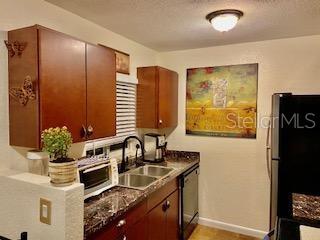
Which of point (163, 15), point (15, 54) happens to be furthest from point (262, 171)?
point (15, 54)

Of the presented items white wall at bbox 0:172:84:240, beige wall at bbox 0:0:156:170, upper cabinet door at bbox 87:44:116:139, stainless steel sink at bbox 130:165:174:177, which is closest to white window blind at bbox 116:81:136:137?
stainless steel sink at bbox 130:165:174:177

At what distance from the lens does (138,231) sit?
191 cm

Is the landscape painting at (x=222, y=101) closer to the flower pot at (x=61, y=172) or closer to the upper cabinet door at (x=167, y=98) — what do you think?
the upper cabinet door at (x=167, y=98)

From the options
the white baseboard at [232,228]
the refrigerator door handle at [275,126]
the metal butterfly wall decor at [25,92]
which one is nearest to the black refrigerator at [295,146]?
the refrigerator door handle at [275,126]

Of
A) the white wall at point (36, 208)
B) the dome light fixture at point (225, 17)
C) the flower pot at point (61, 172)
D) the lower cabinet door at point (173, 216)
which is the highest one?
the dome light fixture at point (225, 17)

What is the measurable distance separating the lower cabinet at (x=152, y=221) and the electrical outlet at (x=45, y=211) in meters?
0.30

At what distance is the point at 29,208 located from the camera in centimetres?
131

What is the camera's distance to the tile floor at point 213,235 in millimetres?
3008

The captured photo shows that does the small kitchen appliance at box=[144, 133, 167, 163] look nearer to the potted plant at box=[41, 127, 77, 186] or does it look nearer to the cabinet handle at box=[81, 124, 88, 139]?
the cabinet handle at box=[81, 124, 88, 139]

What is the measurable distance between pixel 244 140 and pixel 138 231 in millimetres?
1773

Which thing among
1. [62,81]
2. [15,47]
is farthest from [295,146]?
[15,47]

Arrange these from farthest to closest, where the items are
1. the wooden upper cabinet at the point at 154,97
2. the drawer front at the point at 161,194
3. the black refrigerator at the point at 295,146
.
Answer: the wooden upper cabinet at the point at 154,97 → the black refrigerator at the point at 295,146 → the drawer front at the point at 161,194

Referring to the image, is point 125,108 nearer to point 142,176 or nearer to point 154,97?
point 154,97

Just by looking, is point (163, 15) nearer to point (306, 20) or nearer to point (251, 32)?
point (251, 32)
